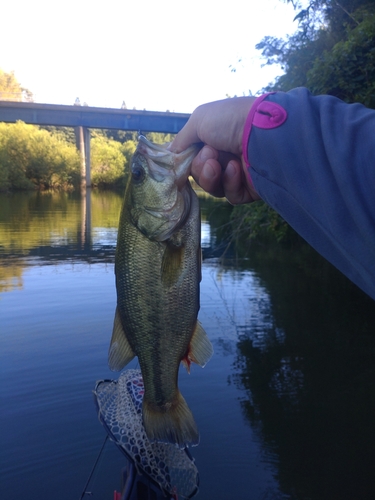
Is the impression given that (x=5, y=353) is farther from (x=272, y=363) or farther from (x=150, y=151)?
(x=150, y=151)

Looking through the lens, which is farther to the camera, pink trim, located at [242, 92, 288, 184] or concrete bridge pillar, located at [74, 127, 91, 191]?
concrete bridge pillar, located at [74, 127, 91, 191]

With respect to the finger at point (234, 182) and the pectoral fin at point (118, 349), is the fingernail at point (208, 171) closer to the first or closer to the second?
the finger at point (234, 182)

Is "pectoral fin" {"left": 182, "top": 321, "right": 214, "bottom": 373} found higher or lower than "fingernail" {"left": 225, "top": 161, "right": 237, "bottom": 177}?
lower

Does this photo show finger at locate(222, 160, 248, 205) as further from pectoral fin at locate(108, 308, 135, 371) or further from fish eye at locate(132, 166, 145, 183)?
pectoral fin at locate(108, 308, 135, 371)

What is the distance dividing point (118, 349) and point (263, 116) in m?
1.36

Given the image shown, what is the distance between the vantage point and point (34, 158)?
176ft

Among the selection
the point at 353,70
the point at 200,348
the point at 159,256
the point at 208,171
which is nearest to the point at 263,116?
the point at 208,171

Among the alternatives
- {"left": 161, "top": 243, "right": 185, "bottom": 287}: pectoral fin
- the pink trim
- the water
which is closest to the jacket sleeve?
the pink trim

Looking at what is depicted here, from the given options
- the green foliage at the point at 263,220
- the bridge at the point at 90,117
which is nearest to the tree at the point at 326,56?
the green foliage at the point at 263,220

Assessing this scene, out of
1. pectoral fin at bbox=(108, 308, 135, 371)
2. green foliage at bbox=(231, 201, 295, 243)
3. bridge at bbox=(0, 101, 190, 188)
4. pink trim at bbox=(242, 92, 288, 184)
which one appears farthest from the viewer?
bridge at bbox=(0, 101, 190, 188)

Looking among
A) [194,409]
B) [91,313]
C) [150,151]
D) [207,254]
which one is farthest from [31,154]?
[150,151]

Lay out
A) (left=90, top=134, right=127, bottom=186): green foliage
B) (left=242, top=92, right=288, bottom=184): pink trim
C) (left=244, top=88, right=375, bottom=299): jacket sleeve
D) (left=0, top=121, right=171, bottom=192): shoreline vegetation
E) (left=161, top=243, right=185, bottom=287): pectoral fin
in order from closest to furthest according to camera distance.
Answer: (left=244, top=88, right=375, bottom=299): jacket sleeve
(left=242, top=92, right=288, bottom=184): pink trim
(left=161, top=243, right=185, bottom=287): pectoral fin
(left=0, top=121, right=171, bottom=192): shoreline vegetation
(left=90, top=134, right=127, bottom=186): green foliage

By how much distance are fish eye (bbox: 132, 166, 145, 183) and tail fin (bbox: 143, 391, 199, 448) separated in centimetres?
112

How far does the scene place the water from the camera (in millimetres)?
5512
